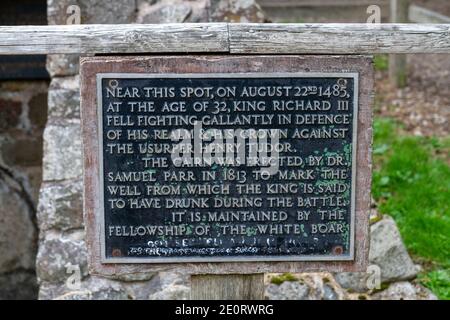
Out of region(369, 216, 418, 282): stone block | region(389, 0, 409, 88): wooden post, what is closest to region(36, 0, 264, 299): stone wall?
region(369, 216, 418, 282): stone block

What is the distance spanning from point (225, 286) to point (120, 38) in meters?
1.14

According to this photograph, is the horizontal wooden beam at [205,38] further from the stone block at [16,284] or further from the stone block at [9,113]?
the stone block at [16,284]

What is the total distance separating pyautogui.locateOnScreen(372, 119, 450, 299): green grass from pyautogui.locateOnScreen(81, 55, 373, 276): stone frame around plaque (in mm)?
1315

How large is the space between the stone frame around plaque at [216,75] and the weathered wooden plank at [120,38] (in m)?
0.04

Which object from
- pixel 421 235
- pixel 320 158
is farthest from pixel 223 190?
pixel 421 235

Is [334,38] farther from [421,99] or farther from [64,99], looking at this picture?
[421,99]

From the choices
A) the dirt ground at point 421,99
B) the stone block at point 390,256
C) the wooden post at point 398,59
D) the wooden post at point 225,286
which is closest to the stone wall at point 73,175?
the wooden post at point 225,286

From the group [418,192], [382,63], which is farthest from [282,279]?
[382,63]

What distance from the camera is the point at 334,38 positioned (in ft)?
A: 10.8

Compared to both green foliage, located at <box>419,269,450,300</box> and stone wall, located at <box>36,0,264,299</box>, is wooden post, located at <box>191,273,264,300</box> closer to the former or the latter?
stone wall, located at <box>36,0,264,299</box>

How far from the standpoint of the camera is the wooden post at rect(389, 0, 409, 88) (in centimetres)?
721

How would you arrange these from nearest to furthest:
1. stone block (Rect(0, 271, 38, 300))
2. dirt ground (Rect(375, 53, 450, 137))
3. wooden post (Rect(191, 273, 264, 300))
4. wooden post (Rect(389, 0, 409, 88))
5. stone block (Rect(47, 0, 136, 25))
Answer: wooden post (Rect(191, 273, 264, 300)) < stone block (Rect(47, 0, 136, 25)) < stone block (Rect(0, 271, 38, 300)) < dirt ground (Rect(375, 53, 450, 137)) < wooden post (Rect(389, 0, 409, 88))

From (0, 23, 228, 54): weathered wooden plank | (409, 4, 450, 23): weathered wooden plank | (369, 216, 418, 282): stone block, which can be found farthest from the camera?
(409, 4, 450, 23): weathered wooden plank

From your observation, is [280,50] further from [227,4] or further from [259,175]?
[227,4]
